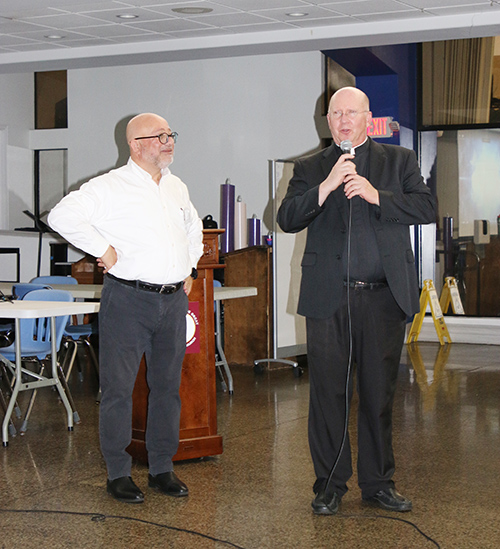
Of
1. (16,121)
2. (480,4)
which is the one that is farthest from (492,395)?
(16,121)

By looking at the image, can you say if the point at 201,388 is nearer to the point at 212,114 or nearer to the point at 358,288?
the point at 358,288

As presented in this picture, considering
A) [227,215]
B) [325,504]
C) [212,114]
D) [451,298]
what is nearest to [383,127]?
[227,215]

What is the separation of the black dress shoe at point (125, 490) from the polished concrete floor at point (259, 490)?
4cm

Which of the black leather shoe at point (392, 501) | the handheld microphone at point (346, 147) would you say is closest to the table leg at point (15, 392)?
the black leather shoe at point (392, 501)

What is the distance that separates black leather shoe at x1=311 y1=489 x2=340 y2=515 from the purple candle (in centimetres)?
574

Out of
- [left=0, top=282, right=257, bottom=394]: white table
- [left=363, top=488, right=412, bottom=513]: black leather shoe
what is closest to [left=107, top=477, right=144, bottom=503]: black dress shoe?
[left=363, top=488, right=412, bottom=513]: black leather shoe

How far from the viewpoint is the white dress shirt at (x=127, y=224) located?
3271mm

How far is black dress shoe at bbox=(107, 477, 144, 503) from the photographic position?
336 centimetres

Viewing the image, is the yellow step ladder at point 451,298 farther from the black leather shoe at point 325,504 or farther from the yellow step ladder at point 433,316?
the black leather shoe at point 325,504

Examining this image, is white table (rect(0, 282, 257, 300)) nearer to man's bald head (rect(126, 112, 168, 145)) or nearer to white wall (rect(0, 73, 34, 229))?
man's bald head (rect(126, 112, 168, 145))

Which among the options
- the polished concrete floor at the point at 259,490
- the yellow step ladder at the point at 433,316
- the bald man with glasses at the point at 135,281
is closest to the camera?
the polished concrete floor at the point at 259,490

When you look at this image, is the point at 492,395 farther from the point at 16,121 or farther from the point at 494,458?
the point at 16,121

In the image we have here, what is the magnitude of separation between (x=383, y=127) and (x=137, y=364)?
231 inches

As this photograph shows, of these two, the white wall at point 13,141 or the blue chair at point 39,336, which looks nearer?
the blue chair at point 39,336
